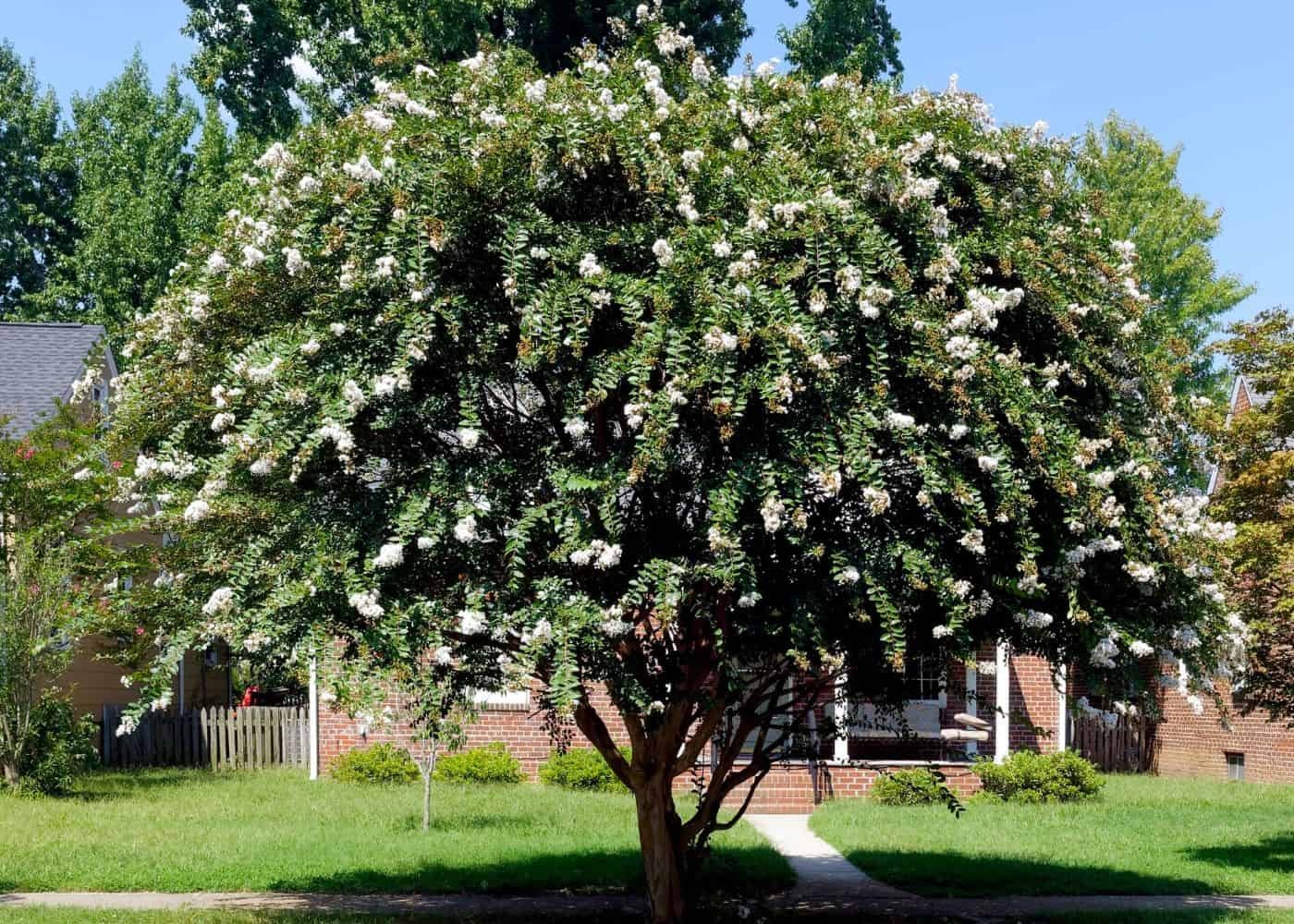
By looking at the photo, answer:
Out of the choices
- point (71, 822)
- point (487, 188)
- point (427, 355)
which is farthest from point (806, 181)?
point (71, 822)

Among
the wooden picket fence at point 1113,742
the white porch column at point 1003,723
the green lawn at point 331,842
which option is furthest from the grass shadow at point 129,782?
the wooden picket fence at point 1113,742

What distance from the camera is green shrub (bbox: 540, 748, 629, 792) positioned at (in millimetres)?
19469

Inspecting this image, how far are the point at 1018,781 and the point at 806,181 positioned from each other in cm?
1324

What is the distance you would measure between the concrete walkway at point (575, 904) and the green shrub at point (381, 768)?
8478 millimetres

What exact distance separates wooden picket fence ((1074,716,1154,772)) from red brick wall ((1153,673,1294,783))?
0.60m

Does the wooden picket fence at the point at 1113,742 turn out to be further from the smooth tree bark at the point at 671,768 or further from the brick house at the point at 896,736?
the smooth tree bark at the point at 671,768

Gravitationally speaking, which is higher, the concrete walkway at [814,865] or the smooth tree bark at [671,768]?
the smooth tree bark at [671,768]

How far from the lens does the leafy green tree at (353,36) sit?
29531 mm

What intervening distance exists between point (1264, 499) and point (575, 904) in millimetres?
7773

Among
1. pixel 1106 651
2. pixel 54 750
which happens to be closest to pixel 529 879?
pixel 1106 651

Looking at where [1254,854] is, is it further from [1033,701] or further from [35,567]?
[35,567]

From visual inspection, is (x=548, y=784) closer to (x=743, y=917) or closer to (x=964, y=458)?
(x=743, y=917)

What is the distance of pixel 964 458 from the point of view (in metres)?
8.61

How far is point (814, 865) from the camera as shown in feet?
46.3
